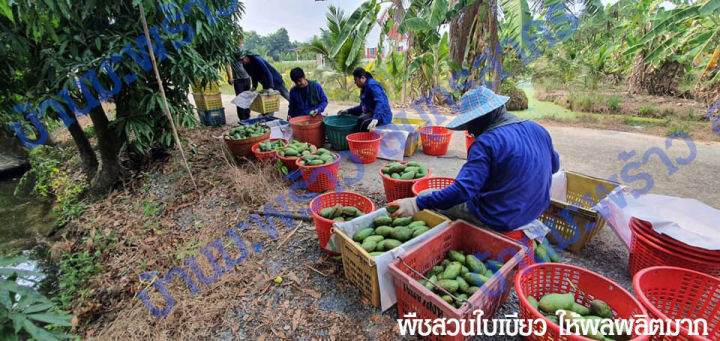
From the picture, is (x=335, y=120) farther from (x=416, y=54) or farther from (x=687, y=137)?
Result: (x=687, y=137)

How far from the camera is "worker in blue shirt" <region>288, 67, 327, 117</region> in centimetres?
568

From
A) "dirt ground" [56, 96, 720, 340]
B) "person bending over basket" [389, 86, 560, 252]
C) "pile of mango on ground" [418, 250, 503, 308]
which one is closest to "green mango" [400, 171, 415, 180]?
"dirt ground" [56, 96, 720, 340]

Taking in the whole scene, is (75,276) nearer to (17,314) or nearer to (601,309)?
(17,314)

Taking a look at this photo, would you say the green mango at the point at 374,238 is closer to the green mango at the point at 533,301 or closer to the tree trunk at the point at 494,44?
the green mango at the point at 533,301

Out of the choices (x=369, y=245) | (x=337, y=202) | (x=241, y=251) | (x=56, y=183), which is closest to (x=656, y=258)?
(x=369, y=245)

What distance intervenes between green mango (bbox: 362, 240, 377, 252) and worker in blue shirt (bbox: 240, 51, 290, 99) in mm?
5493

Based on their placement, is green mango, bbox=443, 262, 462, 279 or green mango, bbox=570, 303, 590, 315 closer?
green mango, bbox=570, 303, 590, 315

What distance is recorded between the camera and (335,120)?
221 inches

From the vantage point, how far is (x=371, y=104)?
5215 mm

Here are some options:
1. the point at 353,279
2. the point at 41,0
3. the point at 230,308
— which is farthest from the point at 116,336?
the point at 41,0

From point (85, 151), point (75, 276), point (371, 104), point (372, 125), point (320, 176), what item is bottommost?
point (75, 276)

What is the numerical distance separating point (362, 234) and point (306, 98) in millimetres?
4034

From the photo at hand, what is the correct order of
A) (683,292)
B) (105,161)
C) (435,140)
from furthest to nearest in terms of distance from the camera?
(435,140) → (105,161) → (683,292)

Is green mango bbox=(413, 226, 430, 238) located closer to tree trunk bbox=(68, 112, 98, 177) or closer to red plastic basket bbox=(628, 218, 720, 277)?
red plastic basket bbox=(628, 218, 720, 277)
